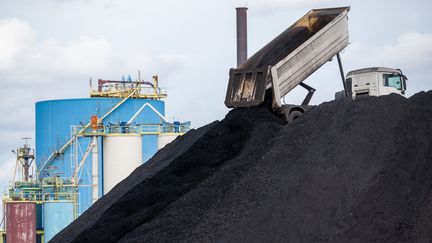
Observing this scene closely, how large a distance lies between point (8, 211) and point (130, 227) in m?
31.9

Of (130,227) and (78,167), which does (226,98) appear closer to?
(130,227)

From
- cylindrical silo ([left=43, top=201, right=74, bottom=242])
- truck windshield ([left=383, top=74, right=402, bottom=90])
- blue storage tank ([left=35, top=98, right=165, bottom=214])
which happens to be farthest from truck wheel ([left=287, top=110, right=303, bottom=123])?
blue storage tank ([left=35, top=98, right=165, bottom=214])

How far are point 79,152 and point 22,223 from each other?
4.65 metres

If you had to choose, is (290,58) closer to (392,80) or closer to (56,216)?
(392,80)

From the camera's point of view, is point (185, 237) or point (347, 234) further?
point (185, 237)

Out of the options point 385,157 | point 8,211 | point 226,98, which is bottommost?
point 8,211

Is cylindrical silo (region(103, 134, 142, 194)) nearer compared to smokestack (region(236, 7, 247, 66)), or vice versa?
smokestack (region(236, 7, 247, 66))

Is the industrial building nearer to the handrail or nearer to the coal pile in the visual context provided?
the handrail

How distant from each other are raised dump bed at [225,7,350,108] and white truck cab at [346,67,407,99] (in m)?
5.73

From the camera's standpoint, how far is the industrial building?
46.2m

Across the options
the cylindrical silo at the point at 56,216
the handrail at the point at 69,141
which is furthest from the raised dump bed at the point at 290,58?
the cylindrical silo at the point at 56,216

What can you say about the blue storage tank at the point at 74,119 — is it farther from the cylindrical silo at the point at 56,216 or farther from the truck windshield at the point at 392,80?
the truck windshield at the point at 392,80

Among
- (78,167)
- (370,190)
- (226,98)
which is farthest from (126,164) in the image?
(370,190)

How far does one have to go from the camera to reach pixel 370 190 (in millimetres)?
14203
